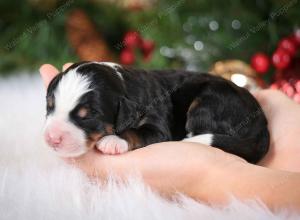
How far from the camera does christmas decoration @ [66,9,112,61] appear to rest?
497 centimetres

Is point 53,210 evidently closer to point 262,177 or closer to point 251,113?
point 262,177

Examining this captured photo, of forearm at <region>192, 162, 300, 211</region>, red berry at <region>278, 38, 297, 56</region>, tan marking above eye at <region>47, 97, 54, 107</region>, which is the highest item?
red berry at <region>278, 38, 297, 56</region>

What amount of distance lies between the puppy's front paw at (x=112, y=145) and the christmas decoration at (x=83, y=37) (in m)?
2.91

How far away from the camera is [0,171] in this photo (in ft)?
6.81

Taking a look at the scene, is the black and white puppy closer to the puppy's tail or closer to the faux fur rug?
the puppy's tail

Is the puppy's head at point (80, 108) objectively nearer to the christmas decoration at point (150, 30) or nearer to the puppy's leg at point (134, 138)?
the puppy's leg at point (134, 138)

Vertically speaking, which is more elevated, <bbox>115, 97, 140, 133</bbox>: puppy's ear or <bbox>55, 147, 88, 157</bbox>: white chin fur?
<bbox>115, 97, 140, 133</bbox>: puppy's ear

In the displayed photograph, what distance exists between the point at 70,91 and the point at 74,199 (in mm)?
428

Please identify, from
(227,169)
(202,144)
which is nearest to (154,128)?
(202,144)

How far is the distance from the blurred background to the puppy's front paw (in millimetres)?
1844

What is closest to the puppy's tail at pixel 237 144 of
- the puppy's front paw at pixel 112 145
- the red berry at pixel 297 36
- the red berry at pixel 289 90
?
the puppy's front paw at pixel 112 145

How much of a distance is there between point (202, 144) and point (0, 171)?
81 centimetres

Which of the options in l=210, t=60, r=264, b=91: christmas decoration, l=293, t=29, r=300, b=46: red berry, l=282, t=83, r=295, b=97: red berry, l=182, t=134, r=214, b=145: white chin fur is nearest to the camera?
l=182, t=134, r=214, b=145: white chin fur

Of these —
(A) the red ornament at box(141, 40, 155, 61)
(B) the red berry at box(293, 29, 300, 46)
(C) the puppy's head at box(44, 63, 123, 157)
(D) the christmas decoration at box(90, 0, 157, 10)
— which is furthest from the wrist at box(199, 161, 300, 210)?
(A) the red ornament at box(141, 40, 155, 61)
